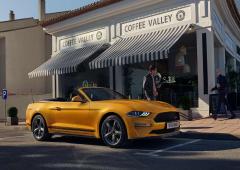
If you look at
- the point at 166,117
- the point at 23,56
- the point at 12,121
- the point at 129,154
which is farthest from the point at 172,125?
the point at 23,56

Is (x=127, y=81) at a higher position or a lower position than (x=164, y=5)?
lower

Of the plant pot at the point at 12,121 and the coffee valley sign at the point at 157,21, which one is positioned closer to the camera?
the coffee valley sign at the point at 157,21

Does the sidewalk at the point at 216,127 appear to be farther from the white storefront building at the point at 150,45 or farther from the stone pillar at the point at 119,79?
the stone pillar at the point at 119,79

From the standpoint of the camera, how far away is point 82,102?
10711 mm

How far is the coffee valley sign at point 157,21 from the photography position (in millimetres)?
16555

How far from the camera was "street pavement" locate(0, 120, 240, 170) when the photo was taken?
7836 millimetres

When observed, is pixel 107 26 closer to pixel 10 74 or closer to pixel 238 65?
pixel 238 65

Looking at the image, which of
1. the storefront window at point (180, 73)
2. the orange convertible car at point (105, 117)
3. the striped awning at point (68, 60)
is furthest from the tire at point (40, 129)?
the striped awning at point (68, 60)

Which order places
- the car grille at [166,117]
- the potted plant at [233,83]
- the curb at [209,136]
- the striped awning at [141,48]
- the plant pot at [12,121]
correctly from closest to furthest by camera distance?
the car grille at [166,117]
the curb at [209,136]
the striped awning at [141,48]
the potted plant at [233,83]
the plant pot at [12,121]

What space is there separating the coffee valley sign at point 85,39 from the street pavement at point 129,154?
9.43 m

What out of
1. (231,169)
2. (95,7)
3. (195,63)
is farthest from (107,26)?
(231,169)

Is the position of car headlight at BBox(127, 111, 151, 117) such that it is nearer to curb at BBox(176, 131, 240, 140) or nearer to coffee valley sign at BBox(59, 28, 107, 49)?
curb at BBox(176, 131, 240, 140)

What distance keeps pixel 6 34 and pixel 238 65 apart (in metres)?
17.8

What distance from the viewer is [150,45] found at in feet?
54.2
